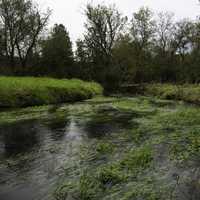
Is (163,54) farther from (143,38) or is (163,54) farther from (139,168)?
(139,168)

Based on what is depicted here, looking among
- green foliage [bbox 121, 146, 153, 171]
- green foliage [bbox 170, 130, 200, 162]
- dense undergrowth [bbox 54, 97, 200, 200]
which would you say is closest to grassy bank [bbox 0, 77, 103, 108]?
dense undergrowth [bbox 54, 97, 200, 200]

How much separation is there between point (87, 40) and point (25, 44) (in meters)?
12.8

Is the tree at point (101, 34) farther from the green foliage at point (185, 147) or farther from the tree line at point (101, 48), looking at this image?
the green foliage at point (185, 147)

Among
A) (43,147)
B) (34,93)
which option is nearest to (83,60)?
(34,93)

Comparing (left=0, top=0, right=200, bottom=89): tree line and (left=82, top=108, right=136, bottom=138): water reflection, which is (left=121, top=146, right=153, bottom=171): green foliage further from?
(left=0, top=0, right=200, bottom=89): tree line

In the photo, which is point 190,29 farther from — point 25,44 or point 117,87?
point 25,44

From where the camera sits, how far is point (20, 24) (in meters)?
38.3

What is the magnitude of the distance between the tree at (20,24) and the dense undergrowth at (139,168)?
31.1 meters

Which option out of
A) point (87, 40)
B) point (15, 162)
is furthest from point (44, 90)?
point (87, 40)

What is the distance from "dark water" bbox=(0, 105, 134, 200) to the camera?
21.8ft

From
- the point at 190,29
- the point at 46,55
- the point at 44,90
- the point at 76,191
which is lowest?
the point at 76,191

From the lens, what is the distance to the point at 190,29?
177 ft

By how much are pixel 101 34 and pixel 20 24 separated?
1530 cm

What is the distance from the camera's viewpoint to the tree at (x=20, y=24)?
37875mm
